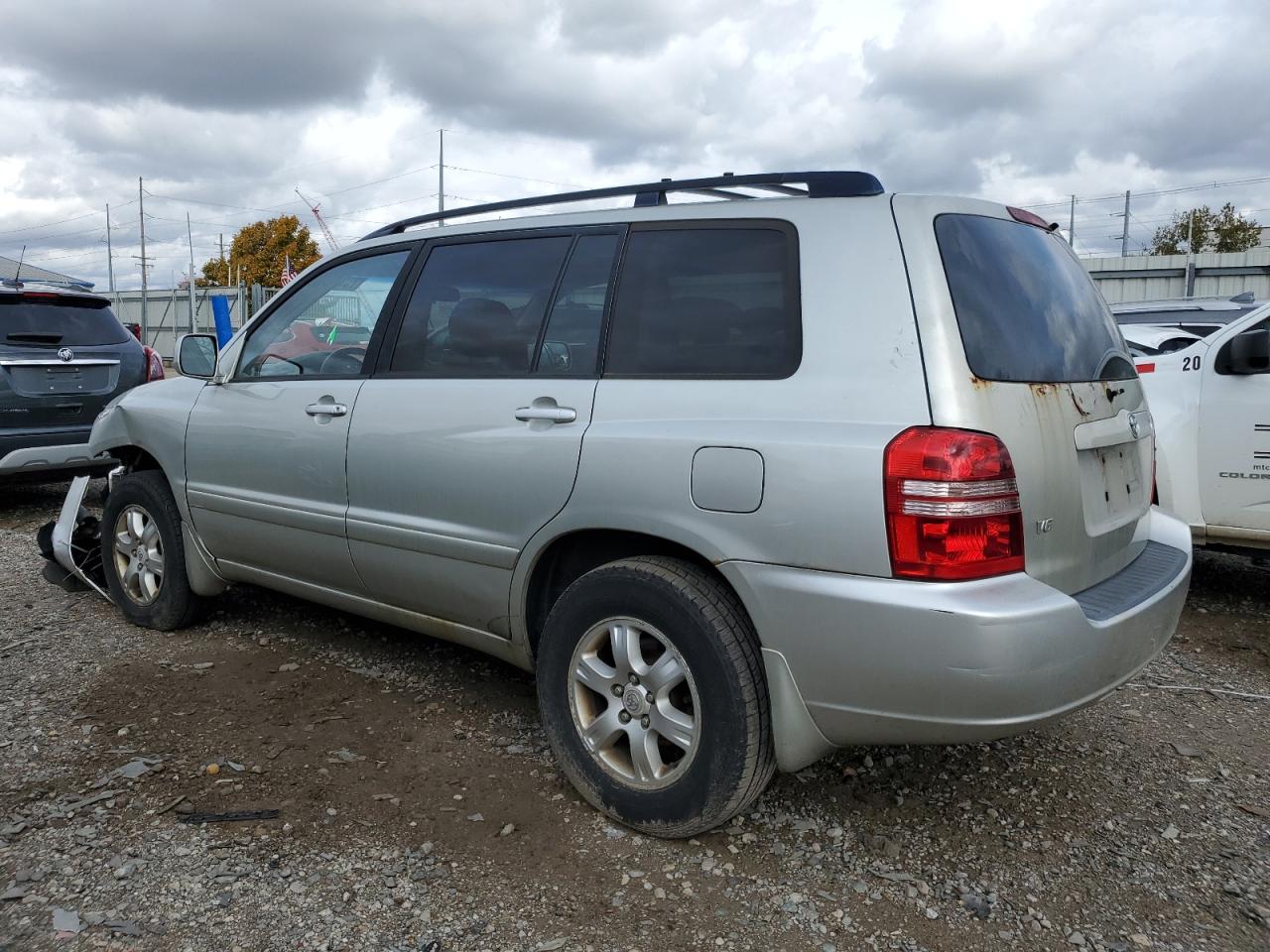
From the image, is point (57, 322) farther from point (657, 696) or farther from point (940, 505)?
point (940, 505)

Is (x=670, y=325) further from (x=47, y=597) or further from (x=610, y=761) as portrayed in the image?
(x=47, y=597)

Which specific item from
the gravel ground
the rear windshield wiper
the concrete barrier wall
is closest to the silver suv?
the gravel ground

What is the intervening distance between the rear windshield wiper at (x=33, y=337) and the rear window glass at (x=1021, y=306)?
6.87 metres

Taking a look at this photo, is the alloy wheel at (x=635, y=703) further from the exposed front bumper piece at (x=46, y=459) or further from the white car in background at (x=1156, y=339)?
the exposed front bumper piece at (x=46, y=459)

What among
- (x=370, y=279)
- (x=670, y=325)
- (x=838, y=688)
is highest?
(x=370, y=279)

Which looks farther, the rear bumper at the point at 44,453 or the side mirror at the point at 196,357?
the rear bumper at the point at 44,453

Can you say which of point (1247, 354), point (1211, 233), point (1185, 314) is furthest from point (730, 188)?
point (1211, 233)

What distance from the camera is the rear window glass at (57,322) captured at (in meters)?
7.18

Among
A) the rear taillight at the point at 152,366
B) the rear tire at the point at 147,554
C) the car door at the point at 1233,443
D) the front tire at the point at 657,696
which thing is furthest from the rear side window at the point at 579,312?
the rear taillight at the point at 152,366

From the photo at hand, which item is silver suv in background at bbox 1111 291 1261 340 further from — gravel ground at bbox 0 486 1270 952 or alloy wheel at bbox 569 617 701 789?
alloy wheel at bbox 569 617 701 789

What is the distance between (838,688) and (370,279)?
2.40m

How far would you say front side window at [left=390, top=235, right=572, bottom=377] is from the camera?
3.20 m

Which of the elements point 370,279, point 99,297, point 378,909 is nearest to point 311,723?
point 378,909

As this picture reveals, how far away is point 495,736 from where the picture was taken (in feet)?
11.5
